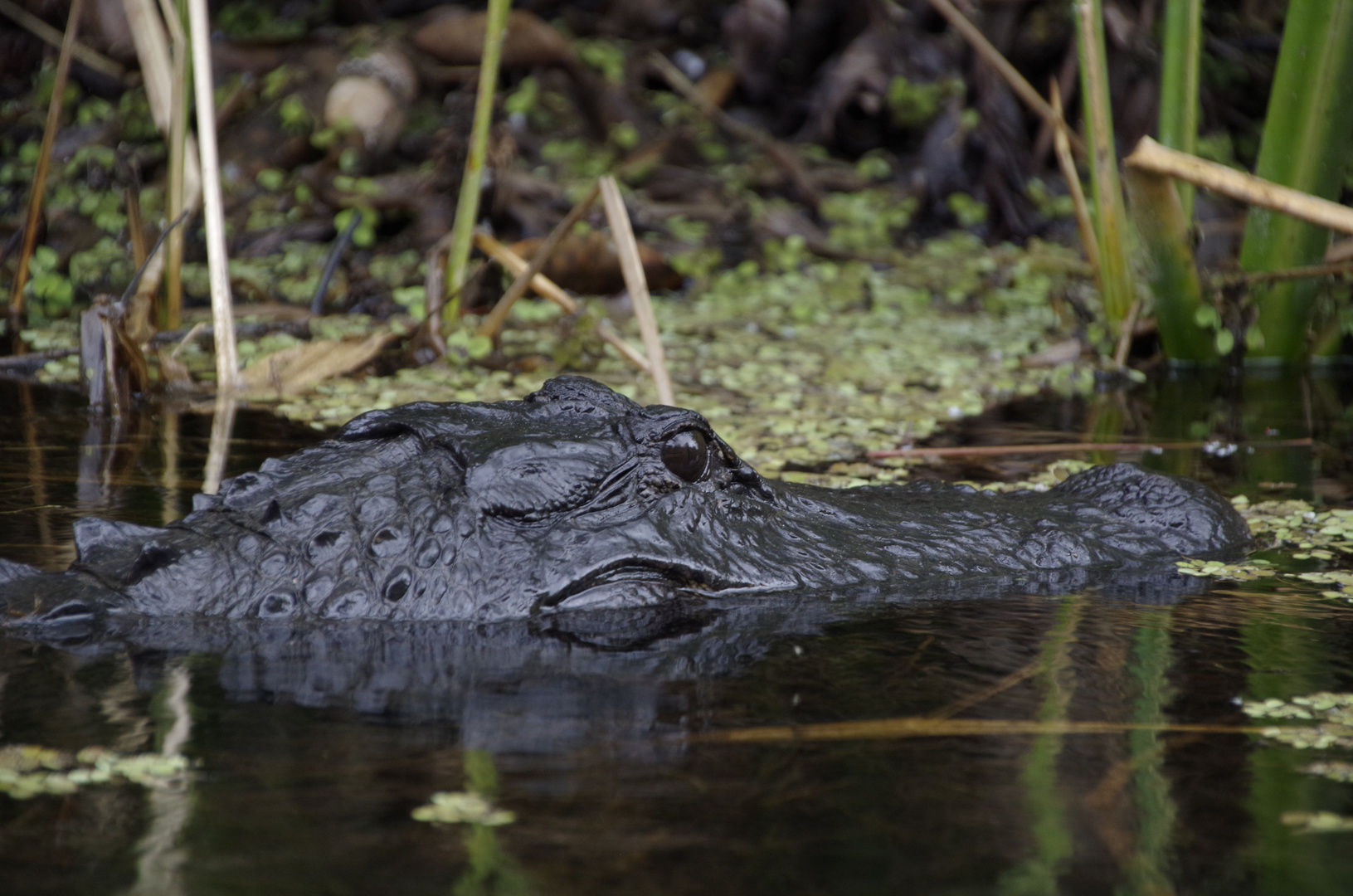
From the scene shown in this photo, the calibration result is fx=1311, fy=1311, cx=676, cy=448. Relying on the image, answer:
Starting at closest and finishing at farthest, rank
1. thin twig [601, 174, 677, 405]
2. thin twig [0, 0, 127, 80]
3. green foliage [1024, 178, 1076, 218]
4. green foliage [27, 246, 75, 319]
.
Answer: thin twig [601, 174, 677, 405] < green foliage [27, 246, 75, 319] < thin twig [0, 0, 127, 80] < green foliage [1024, 178, 1076, 218]

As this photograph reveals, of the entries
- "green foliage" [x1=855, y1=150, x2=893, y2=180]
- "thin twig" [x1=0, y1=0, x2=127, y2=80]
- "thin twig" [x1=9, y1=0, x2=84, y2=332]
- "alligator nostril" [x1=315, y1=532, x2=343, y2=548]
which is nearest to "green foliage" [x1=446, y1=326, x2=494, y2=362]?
"thin twig" [x1=9, y1=0, x2=84, y2=332]

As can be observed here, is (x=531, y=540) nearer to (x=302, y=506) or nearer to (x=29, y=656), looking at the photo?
(x=302, y=506)

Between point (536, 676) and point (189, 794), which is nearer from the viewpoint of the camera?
point (189, 794)

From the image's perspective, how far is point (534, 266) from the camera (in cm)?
442

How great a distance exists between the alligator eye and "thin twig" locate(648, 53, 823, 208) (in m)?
5.63

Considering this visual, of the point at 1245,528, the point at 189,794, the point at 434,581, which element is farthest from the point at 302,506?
the point at 1245,528

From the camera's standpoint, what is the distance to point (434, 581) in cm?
241

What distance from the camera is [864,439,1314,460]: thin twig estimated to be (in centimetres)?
396

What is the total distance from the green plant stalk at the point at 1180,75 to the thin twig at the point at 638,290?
1.89m

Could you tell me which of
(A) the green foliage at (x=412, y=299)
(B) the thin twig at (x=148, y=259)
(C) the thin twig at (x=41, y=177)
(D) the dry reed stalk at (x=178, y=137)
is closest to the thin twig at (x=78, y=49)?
(C) the thin twig at (x=41, y=177)

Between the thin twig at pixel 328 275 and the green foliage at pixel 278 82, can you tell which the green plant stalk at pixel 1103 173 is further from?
the green foliage at pixel 278 82

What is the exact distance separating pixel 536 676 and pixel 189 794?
2.03ft

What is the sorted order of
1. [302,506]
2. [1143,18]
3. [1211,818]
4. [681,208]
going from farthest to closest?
[1143,18] → [681,208] → [302,506] → [1211,818]

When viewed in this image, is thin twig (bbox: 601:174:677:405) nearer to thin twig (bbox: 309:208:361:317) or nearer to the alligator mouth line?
the alligator mouth line
